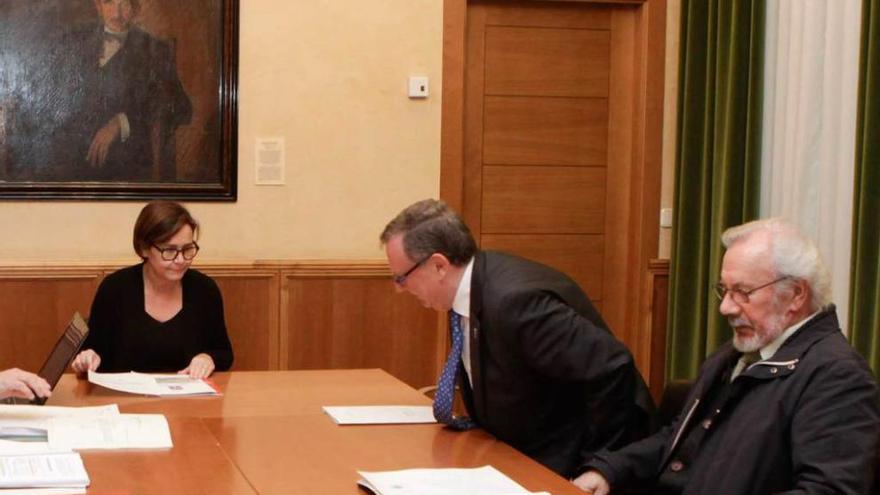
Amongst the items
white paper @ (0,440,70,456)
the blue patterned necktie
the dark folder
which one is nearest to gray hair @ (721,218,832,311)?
the blue patterned necktie

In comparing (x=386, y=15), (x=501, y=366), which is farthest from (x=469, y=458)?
(x=386, y=15)

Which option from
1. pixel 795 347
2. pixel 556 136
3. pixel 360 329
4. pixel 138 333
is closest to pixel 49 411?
pixel 138 333

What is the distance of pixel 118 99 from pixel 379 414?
2.70 metres

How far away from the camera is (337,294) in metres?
5.83

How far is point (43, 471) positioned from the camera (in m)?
2.65

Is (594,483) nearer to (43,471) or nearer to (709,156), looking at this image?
(43,471)

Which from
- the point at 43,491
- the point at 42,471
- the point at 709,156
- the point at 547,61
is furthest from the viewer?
the point at 547,61

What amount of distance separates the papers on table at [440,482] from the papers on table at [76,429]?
0.66 metres

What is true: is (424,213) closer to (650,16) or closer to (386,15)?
(386,15)

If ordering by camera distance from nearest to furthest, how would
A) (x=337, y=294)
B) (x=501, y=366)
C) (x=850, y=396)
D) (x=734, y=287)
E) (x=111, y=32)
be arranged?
(x=850, y=396) < (x=734, y=287) < (x=501, y=366) < (x=111, y=32) < (x=337, y=294)

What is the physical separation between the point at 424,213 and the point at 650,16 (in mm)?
3037

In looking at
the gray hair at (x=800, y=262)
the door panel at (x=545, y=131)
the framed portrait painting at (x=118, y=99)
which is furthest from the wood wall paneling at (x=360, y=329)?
the gray hair at (x=800, y=262)

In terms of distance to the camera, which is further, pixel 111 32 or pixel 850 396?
pixel 111 32

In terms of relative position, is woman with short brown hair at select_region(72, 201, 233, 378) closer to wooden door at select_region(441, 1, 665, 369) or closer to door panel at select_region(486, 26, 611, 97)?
wooden door at select_region(441, 1, 665, 369)
